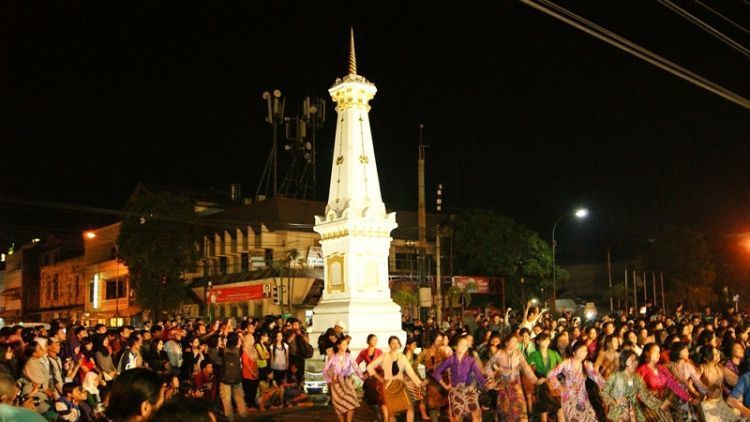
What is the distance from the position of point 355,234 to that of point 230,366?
951cm

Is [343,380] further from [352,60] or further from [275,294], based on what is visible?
[275,294]

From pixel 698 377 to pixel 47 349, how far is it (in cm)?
990

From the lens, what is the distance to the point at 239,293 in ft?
171

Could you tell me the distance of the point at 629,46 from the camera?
464 inches

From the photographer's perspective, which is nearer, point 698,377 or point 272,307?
point 698,377

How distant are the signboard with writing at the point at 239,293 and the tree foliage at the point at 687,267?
93.7ft

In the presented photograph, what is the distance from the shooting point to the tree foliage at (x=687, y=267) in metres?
54.1

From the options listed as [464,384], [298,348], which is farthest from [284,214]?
[464,384]

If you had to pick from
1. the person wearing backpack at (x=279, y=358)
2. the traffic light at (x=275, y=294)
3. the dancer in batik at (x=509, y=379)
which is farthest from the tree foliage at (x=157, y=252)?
the dancer in batik at (x=509, y=379)

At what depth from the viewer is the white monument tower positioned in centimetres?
2264

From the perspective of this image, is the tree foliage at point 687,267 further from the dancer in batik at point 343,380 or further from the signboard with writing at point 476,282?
the dancer in batik at point 343,380

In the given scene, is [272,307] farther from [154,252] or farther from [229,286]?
[154,252]

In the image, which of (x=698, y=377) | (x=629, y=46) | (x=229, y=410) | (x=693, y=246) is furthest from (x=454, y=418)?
(x=693, y=246)

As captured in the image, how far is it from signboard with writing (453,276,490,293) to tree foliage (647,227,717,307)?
13.7 m
